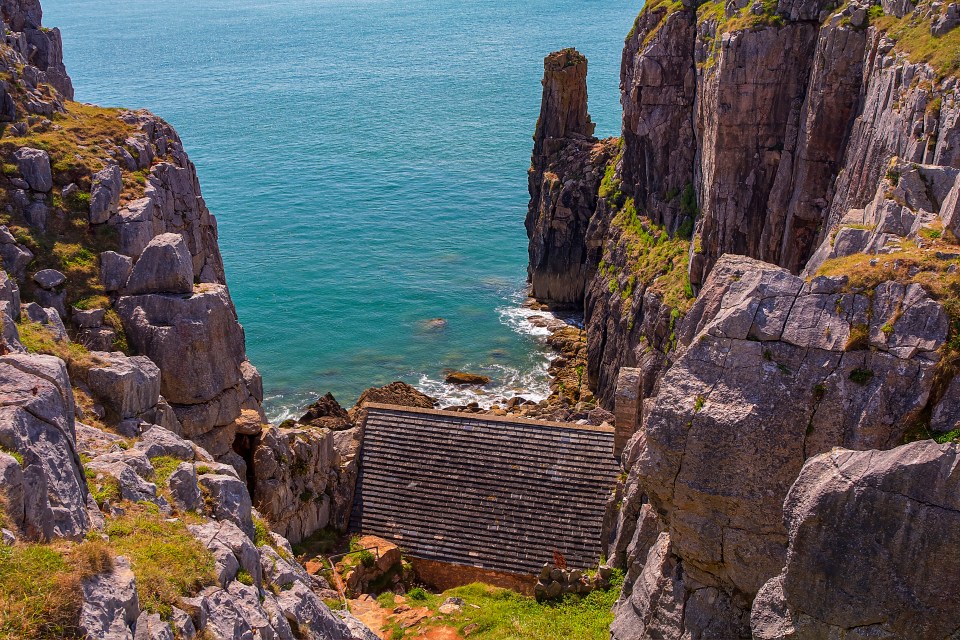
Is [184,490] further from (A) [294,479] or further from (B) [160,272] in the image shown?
(A) [294,479]

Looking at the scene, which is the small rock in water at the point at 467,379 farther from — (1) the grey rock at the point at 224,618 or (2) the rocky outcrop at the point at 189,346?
(1) the grey rock at the point at 224,618

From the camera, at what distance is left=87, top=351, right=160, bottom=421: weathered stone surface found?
79.2 ft

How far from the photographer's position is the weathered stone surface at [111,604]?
12.8 metres

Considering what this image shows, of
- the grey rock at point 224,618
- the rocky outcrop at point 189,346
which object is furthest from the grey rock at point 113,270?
the grey rock at point 224,618

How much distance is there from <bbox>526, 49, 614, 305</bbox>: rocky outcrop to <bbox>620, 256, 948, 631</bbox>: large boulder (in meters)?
50.0

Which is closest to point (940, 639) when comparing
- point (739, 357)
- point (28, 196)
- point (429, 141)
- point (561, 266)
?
point (739, 357)

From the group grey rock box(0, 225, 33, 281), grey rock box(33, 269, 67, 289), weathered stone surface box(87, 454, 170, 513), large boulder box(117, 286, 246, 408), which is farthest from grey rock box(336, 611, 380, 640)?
grey rock box(0, 225, 33, 281)

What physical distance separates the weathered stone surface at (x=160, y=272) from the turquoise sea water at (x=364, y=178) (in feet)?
100

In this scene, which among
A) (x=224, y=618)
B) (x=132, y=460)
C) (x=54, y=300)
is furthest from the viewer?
(x=54, y=300)

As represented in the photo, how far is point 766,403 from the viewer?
17781 mm

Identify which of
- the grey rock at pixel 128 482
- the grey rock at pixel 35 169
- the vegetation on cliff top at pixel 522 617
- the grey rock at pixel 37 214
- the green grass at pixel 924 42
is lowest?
the vegetation on cliff top at pixel 522 617

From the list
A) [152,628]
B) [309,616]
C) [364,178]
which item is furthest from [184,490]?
[364,178]

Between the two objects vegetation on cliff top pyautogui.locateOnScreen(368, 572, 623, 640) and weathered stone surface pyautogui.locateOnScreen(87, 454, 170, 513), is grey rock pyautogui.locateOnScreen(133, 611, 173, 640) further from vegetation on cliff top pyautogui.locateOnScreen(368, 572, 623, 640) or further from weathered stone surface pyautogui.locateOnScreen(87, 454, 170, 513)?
vegetation on cliff top pyautogui.locateOnScreen(368, 572, 623, 640)

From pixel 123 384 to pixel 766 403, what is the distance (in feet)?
56.1
